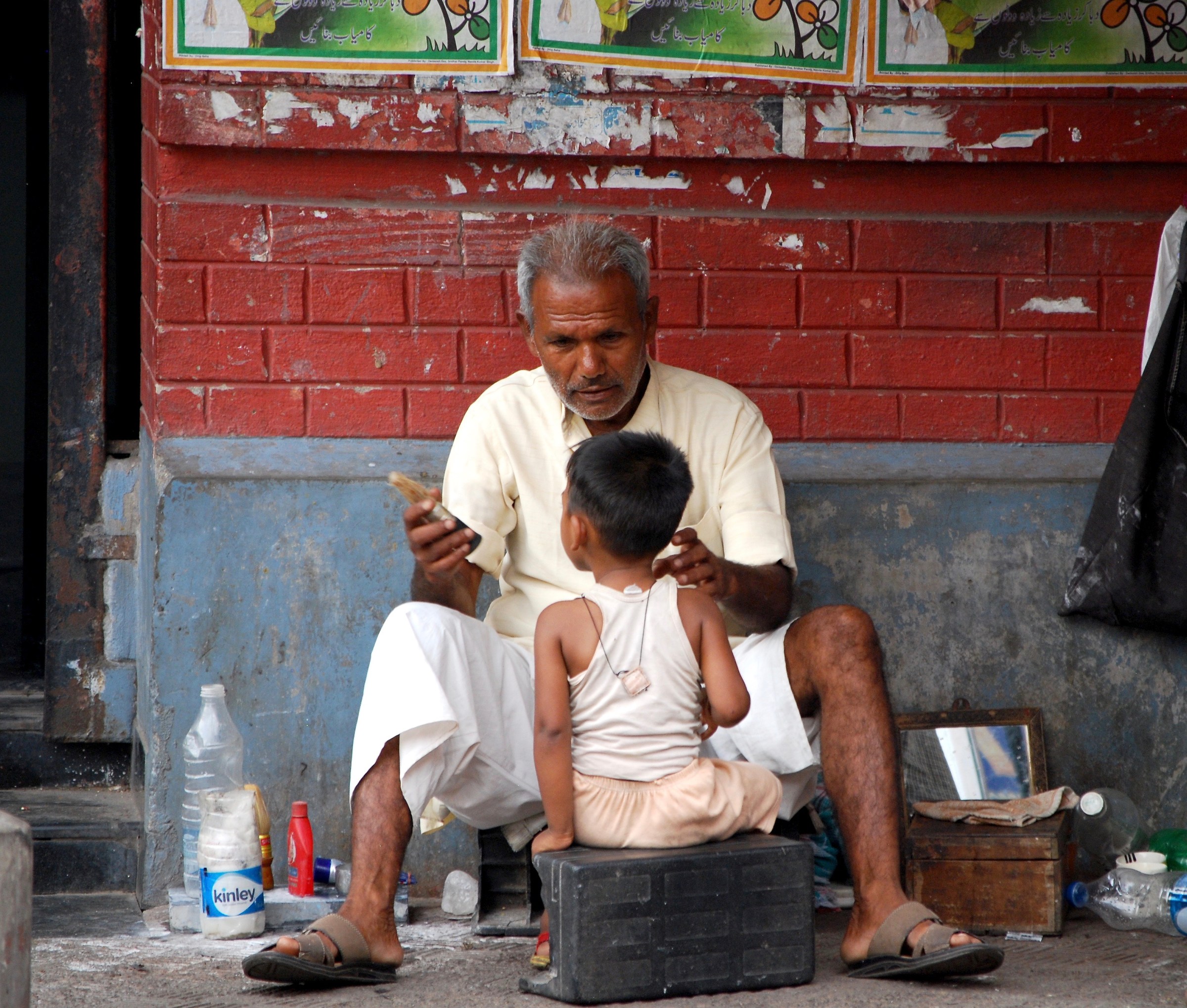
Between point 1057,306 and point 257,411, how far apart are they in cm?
203

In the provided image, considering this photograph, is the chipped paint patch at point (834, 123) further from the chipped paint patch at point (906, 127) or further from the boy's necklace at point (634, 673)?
the boy's necklace at point (634, 673)

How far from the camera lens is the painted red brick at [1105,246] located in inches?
150

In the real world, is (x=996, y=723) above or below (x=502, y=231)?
below

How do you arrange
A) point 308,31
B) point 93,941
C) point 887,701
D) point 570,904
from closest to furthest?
point 570,904 → point 887,701 → point 93,941 → point 308,31

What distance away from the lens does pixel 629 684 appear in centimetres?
275

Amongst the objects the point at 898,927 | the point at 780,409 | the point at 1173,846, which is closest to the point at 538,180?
the point at 780,409

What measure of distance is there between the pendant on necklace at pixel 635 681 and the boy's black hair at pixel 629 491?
218 millimetres

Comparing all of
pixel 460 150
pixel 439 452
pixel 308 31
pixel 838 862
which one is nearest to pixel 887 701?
pixel 838 862

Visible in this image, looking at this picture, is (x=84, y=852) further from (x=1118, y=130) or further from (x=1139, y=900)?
(x=1118, y=130)

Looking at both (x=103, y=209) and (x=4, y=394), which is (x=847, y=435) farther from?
(x=4, y=394)

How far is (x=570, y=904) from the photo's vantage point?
104 inches

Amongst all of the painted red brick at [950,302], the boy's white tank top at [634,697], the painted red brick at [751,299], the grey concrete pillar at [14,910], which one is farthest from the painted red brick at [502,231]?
the grey concrete pillar at [14,910]

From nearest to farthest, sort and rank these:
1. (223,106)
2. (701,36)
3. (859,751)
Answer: (859,751) → (223,106) → (701,36)

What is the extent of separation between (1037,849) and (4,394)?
3182mm
